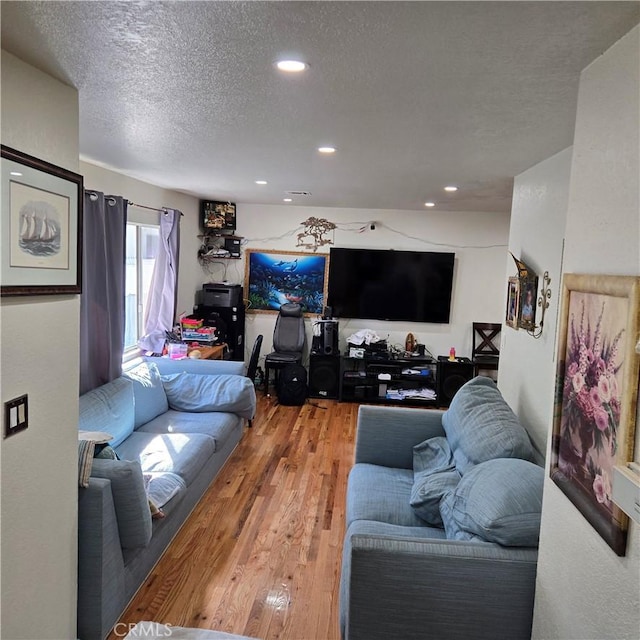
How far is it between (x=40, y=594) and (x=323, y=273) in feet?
16.0

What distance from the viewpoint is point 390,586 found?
187 cm

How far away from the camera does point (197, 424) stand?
12.7 ft

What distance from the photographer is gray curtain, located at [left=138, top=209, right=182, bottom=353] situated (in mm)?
4992

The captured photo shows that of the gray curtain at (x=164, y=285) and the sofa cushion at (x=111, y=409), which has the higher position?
the gray curtain at (x=164, y=285)

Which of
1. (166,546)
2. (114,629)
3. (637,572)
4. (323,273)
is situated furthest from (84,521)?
(323,273)

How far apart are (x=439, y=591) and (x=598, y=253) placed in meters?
1.28

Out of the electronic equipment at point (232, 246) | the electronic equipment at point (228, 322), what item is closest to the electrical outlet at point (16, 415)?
the electronic equipment at point (228, 322)

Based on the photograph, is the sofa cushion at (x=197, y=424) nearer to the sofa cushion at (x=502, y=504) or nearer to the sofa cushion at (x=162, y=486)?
the sofa cushion at (x=162, y=486)

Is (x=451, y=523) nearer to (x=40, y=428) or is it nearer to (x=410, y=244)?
(x=40, y=428)

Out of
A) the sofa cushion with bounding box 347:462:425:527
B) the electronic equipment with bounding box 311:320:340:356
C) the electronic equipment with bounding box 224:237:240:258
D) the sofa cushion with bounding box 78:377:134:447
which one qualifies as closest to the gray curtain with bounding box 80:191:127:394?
the sofa cushion with bounding box 78:377:134:447

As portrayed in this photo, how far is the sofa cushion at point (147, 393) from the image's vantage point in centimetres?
382

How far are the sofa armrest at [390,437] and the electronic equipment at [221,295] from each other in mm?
3117

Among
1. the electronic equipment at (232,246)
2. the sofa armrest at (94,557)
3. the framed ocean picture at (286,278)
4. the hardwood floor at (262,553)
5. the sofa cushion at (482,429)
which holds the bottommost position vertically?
the hardwood floor at (262,553)
